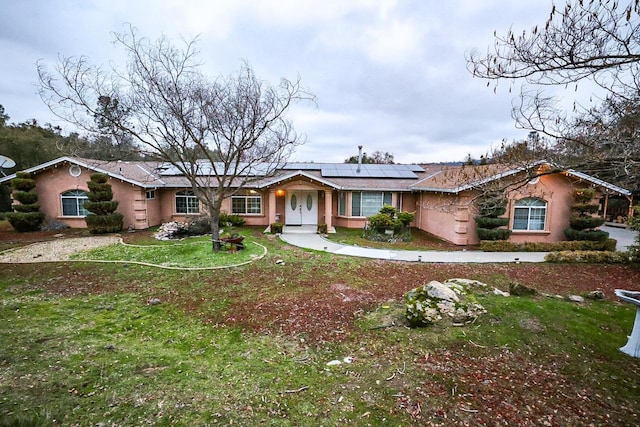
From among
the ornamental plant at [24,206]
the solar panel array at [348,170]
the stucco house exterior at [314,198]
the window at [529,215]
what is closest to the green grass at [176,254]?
the stucco house exterior at [314,198]

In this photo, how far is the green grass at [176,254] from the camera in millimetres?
10273

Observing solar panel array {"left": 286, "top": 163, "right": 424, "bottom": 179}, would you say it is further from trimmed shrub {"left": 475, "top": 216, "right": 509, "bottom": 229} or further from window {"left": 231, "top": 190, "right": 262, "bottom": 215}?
trimmed shrub {"left": 475, "top": 216, "right": 509, "bottom": 229}

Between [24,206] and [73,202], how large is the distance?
1.95m

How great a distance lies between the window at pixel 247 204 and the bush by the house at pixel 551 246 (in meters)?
12.2

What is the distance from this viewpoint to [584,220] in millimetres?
12586

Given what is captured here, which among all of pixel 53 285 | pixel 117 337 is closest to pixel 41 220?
pixel 53 285

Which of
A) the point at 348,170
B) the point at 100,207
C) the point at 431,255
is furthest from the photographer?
the point at 348,170

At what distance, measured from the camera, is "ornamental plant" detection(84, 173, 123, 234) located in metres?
14.8

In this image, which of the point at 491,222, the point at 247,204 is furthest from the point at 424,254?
the point at 247,204

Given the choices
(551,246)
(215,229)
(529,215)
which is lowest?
(551,246)

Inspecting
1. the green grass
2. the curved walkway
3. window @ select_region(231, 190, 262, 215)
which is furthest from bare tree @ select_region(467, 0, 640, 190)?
window @ select_region(231, 190, 262, 215)

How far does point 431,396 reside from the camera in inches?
146

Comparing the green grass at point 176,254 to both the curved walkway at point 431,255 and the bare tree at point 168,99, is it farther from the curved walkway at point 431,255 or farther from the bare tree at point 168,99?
the curved walkway at point 431,255

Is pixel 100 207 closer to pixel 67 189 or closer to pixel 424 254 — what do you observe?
pixel 67 189
